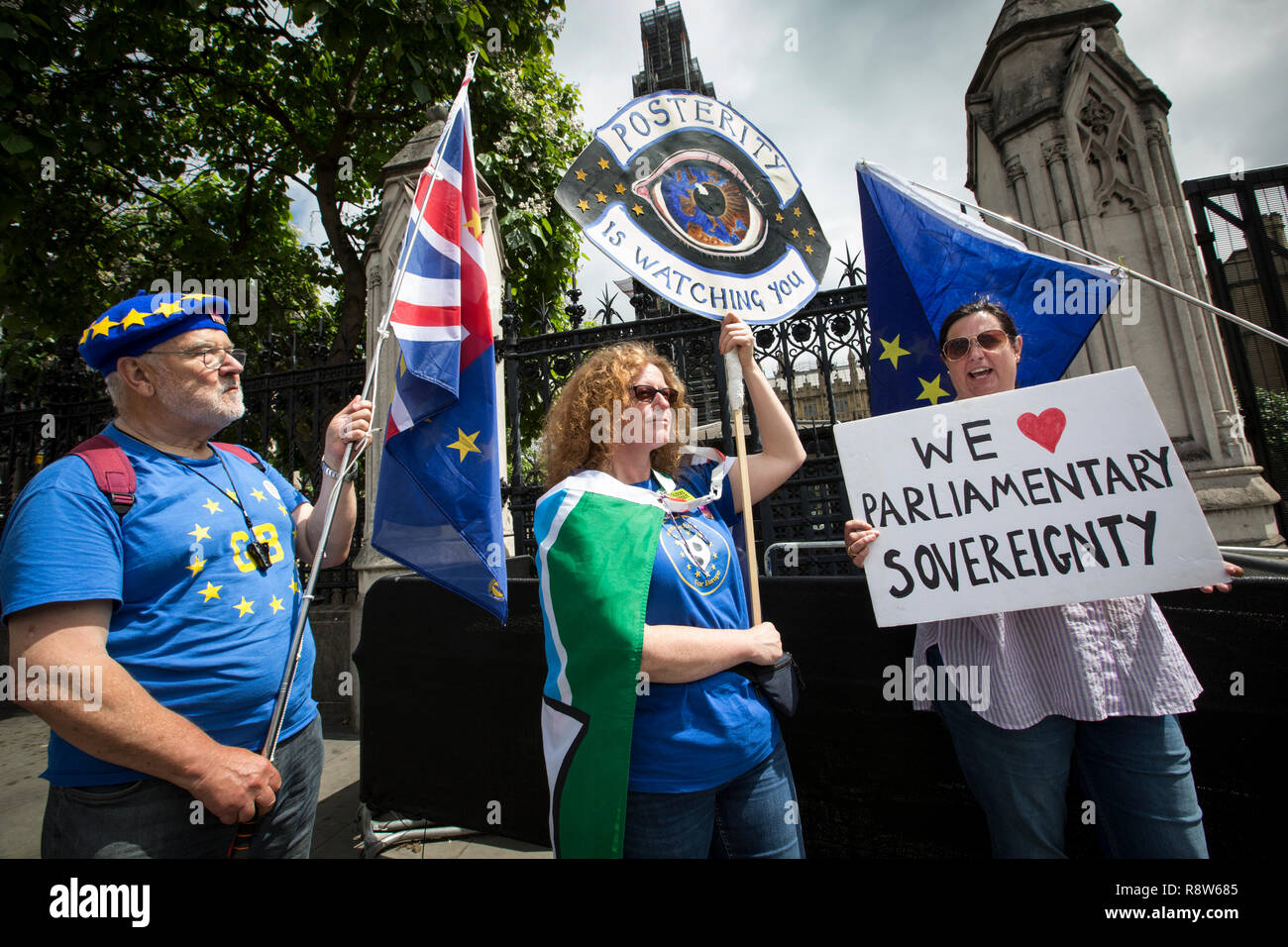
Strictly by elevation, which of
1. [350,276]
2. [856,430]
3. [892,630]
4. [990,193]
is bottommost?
[892,630]

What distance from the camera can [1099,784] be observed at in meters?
1.62

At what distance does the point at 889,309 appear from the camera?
2824mm

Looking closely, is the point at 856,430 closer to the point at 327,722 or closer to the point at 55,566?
the point at 55,566

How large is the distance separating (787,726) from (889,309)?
194 cm

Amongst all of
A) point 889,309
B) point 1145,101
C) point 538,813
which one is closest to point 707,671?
point 538,813

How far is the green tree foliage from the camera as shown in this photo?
5.92m

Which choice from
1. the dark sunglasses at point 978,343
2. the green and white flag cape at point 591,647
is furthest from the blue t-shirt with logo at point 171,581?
the dark sunglasses at point 978,343

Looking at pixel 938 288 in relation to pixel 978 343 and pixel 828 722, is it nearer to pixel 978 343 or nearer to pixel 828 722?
pixel 978 343

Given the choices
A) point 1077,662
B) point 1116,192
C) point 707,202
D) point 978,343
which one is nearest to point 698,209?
point 707,202

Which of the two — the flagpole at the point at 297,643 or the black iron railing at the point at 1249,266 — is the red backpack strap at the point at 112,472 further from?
the black iron railing at the point at 1249,266

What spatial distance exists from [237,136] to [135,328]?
1148 centimetres

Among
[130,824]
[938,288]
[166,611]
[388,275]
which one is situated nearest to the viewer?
[130,824]

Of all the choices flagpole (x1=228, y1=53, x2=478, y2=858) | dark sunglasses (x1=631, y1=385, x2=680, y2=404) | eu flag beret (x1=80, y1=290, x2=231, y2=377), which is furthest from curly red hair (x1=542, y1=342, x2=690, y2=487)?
eu flag beret (x1=80, y1=290, x2=231, y2=377)

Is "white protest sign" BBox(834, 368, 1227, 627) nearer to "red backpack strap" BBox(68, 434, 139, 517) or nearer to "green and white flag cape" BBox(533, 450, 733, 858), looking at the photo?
"green and white flag cape" BBox(533, 450, 733, 858)
